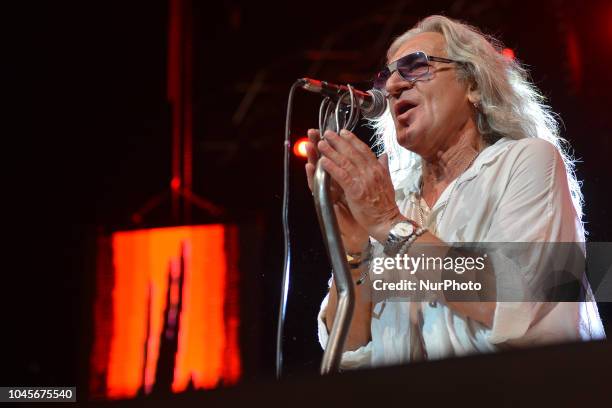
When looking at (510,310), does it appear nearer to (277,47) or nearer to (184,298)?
(184,298)

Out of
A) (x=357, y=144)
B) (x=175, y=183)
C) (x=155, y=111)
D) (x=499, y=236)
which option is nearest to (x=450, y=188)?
(x=499, y=236)

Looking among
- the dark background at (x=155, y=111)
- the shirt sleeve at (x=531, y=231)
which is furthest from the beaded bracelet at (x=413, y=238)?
the dark background at (x=155, y=111)

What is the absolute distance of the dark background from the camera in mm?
2650

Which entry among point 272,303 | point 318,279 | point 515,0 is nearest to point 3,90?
point 272,303

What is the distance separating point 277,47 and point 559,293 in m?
2.17

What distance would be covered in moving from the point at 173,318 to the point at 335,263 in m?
1.50

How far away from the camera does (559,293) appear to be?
4.64 ft

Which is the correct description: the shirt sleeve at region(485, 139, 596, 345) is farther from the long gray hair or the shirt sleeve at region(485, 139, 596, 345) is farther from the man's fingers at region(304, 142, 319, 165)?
the man's fingers at region(304, 142, 319, 165)

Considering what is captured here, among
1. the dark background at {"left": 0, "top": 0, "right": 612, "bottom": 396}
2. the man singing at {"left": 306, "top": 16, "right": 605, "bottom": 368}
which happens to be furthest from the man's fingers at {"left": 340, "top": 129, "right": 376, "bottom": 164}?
the dark background at {"left": 0, "top": 0, "right": 612, "bottom": 396}

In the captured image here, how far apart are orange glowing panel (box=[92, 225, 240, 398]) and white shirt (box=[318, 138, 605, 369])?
0.83 m

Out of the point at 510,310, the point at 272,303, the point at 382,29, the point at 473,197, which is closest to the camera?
the point at 510,310

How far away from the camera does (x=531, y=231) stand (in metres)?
1.42

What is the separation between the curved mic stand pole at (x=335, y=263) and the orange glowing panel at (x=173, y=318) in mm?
1136

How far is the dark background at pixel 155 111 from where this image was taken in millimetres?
2650
